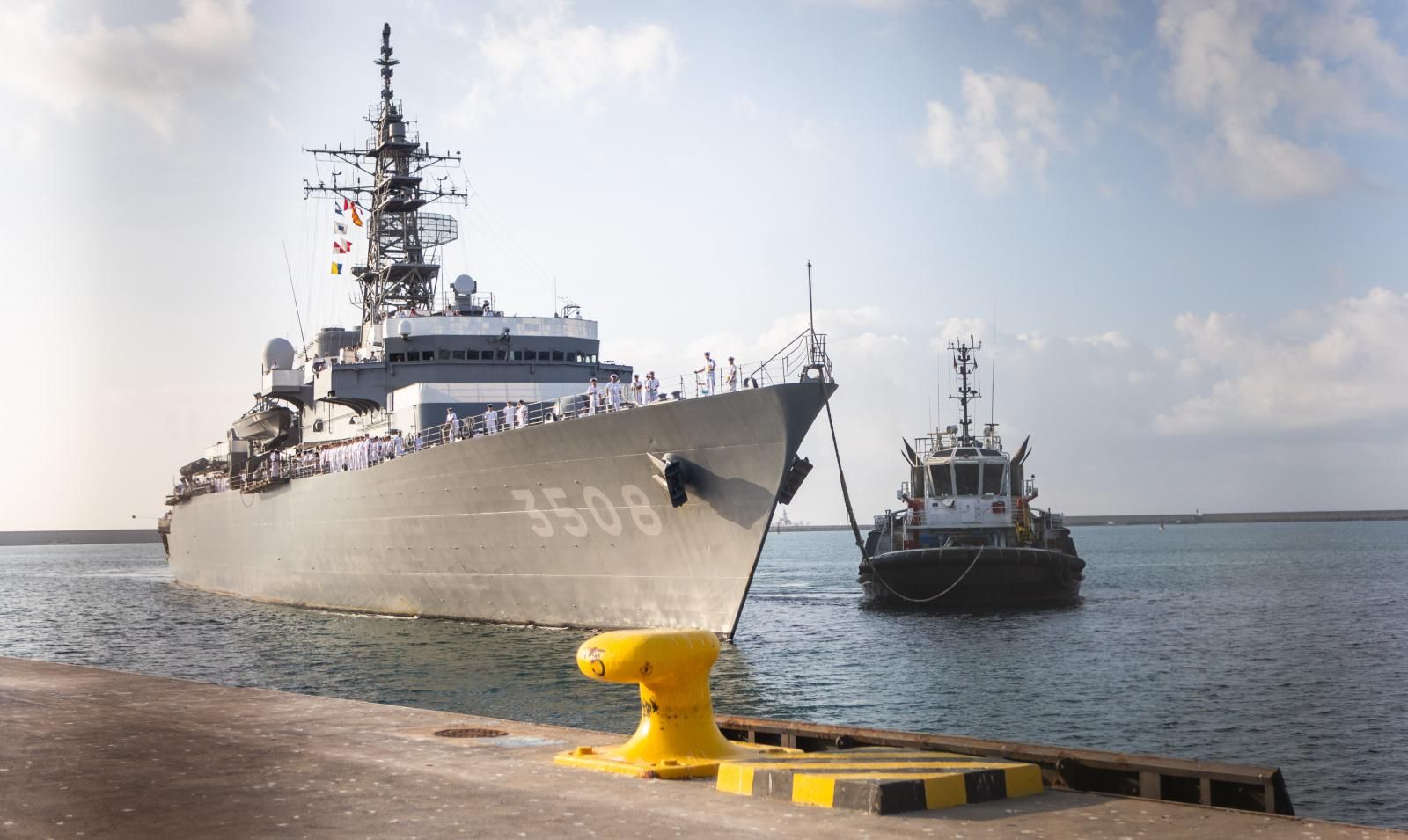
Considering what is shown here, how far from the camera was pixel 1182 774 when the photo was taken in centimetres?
631

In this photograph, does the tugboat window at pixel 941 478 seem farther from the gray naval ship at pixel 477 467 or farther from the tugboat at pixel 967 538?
the gray naval ship at pixel 477 467

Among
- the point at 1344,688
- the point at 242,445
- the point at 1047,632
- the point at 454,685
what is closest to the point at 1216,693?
the point at 1344,688

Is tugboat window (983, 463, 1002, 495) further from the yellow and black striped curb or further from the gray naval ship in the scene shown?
the yellow and black striped curb

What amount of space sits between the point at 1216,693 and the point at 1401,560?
182ft

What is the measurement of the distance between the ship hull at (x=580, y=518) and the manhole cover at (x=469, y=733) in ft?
31.6

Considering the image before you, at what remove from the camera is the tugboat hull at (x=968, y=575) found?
3116 cm

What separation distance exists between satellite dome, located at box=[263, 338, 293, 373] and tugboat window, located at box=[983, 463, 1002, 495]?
70.0ft

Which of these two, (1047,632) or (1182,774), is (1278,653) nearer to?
(1047,632)

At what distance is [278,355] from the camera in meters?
38.5

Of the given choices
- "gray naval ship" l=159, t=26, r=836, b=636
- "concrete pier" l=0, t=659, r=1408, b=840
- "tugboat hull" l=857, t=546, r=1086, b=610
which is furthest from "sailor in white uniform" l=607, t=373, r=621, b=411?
"tugboat hull" l=857, t=546, r=1086, b=610

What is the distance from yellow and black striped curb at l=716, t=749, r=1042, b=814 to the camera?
585 centimetres

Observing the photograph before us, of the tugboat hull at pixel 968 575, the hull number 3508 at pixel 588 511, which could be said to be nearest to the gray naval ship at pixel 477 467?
the hull number 3508 at pixel 588 511

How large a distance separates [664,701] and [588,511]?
12.9 metres

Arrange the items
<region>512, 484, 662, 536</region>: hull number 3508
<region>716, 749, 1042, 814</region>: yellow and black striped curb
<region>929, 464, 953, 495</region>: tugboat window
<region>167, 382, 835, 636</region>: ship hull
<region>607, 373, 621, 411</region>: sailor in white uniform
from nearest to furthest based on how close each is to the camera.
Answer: <region>716, 749, 1042, 814</region>: yellow and black striped curb
<region>167, 382, 835, 636</region>: ship hull
<region>512, 484, 662, 536</region>: hull number 3508
<region>607, 373, 621, 411</region>: sailor in white uniform
<region>929, 464, 953, 495</region>: tugboat window
